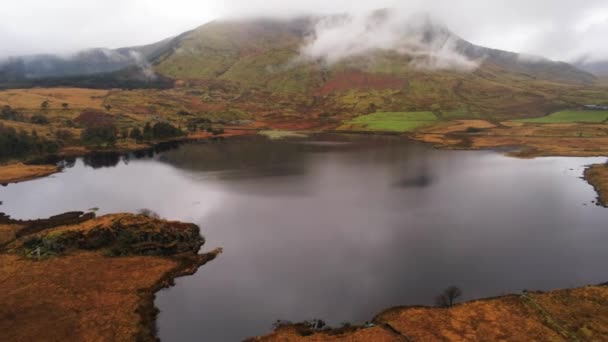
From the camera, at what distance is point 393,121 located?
181125 mm

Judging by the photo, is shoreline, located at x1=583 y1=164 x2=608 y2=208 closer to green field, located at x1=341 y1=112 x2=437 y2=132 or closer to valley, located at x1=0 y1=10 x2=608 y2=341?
valley, located at x1=0 y1=10 x2=608 y2=341

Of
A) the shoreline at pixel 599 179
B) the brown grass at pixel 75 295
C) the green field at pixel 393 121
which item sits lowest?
the brown grass at pixel 75 295

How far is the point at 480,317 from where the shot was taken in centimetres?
3209

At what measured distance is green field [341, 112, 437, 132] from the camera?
170375mm

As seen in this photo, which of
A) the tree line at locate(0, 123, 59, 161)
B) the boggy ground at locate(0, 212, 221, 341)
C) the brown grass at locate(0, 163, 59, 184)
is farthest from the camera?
the tree line at locate(0, 123, 59, 161)

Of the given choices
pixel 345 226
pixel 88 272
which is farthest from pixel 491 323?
pixel 88 272

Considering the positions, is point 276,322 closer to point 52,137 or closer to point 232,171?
point 232,171

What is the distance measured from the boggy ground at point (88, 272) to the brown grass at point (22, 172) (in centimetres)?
3233

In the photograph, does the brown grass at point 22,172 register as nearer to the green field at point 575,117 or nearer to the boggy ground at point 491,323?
the boggy ground at point 491,323

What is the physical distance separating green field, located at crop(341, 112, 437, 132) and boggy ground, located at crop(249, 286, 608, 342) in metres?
135

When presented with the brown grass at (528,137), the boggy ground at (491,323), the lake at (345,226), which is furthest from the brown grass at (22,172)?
the brown grass at (528,137)

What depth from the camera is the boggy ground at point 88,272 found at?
105ft

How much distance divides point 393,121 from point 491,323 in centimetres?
15658

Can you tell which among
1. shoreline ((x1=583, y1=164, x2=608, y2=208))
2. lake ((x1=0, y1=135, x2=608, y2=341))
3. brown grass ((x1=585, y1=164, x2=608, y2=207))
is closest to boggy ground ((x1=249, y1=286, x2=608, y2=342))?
lake ((x1=0, y1=135, x2=608, y2=341))
